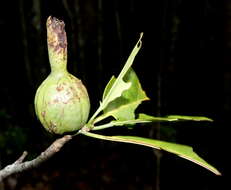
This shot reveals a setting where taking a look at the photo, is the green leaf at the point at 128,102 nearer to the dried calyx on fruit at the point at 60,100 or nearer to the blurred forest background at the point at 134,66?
the dried calyx on fruit at the point at 60,100

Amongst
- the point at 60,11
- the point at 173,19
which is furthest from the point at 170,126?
the point at 60,11

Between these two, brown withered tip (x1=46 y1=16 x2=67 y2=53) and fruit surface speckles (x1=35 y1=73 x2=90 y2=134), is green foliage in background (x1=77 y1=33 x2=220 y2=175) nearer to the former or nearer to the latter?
fruit surface speckles (x1=35 y1=73 x2=90 y2=134)

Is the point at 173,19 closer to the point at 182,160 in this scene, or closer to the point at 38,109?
the point at 182,160

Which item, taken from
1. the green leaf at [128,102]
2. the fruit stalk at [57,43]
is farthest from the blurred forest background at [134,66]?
the fruit stalk at [57,43]

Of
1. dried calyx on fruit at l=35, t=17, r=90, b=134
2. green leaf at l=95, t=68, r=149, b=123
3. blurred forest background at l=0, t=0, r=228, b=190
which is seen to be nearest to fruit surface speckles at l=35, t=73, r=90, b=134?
dried calyx on fruit at l=35, t=17, r=90, b=134

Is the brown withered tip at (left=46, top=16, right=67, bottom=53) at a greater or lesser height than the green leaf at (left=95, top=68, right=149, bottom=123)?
greater
